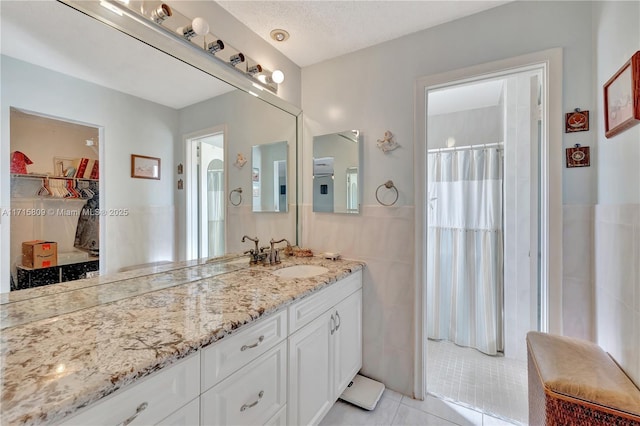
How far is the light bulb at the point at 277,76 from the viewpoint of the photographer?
1.90 meters

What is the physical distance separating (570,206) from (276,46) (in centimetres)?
211

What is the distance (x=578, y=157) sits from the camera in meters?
1.37

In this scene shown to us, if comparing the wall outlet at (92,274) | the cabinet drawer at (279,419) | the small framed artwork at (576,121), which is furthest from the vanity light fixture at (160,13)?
the small framed artwork at (576,121)

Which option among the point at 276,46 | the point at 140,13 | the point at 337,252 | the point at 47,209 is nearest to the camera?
the point at 47,209

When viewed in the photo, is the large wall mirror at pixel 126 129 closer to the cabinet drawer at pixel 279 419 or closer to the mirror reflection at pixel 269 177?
the mirror reflection at pixel 269 177

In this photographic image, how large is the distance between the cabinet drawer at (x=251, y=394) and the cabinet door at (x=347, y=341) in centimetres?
52

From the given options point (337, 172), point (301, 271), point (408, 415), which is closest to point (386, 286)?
point (301, 271)

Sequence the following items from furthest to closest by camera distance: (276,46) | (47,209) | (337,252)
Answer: (337,252) → (276,46) → (47,209)

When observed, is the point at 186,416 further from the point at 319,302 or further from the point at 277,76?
the point at 277,76

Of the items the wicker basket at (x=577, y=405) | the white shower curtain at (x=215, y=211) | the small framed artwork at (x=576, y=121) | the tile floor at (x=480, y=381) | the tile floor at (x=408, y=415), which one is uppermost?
the small framed artwork at (x=576, y=121)

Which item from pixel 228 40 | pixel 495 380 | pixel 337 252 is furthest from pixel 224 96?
pixel 495 380

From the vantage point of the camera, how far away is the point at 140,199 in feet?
4.14

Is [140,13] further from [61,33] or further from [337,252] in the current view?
[337,252]

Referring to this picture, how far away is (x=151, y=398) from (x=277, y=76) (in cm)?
191
